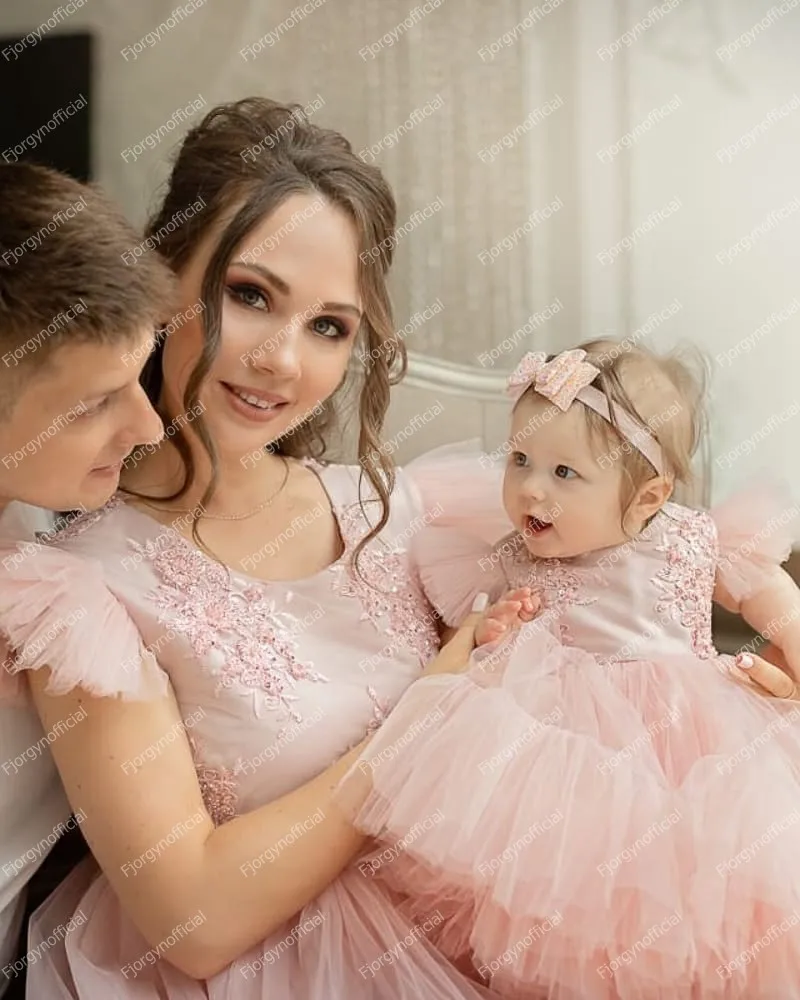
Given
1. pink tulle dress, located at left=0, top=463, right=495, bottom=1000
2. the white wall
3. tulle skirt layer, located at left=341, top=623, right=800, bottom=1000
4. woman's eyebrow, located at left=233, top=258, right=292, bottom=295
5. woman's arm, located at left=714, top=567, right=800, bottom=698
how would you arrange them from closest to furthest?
tulle skirt layer, located at left=341, top=623, right=800, bottom=1000
pink tulle dress, located at left=0, top=463, right=495, bottom=1000
woman's eyebrow, located at left=233, top=258, right=292, bottom=295
woman's arm, located at left=714, top=567, right=800, bottom=698
the white wall

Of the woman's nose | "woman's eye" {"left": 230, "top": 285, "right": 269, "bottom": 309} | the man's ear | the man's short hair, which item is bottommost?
the man's ear

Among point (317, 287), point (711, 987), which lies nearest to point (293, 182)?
point (317, 287)

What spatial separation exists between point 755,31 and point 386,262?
93 centimetres

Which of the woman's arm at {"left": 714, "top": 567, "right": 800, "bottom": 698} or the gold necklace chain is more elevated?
the woman's arm at {"left": 714, "top": 567, "right": 800, "bottom": 698}

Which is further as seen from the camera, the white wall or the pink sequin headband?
the white wall

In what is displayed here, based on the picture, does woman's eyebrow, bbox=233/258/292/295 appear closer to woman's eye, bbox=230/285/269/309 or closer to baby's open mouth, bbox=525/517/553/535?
woman's eye, bbox=230/285/269/309

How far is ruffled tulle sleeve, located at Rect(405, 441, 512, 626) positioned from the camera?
4.40 ft

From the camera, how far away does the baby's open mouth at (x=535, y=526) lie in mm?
1268

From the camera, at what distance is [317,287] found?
3.92ft

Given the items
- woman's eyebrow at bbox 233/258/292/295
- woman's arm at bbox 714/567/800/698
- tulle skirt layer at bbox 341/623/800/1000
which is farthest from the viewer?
woman's arm at bbox 714/567/800/698

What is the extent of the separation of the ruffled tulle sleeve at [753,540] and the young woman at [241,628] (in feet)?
1.25

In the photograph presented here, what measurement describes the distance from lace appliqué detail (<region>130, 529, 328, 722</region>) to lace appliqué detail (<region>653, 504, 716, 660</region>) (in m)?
0.42

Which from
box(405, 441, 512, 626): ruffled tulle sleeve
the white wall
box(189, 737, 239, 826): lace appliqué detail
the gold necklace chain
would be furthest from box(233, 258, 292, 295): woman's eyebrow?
the white wall

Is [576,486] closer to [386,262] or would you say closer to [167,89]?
[386,262]
